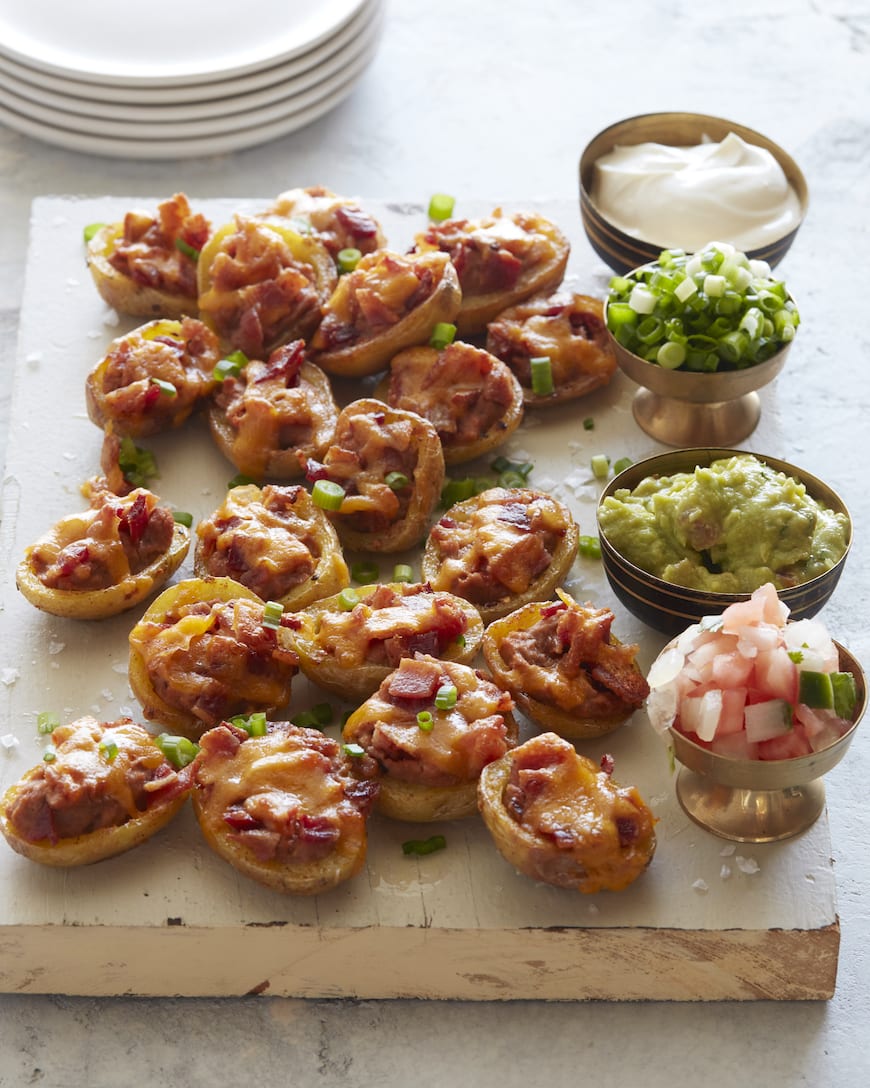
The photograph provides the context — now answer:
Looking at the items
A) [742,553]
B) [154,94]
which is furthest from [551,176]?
[742,553]

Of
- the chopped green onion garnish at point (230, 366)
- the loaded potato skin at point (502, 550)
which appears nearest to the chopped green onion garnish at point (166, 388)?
the chopped green onion garnish at point (230, 366)

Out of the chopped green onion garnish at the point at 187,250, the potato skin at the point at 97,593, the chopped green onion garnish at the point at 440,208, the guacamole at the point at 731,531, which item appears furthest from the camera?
the chopped green onion garnish at the point at 440,208

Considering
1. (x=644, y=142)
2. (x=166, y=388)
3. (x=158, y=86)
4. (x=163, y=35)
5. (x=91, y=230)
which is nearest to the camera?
(x=166, y=388)

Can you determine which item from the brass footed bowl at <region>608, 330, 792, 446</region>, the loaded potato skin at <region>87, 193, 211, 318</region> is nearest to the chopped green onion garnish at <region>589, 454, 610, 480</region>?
the brass footed bowl at <region>608, 330, 792, 446</region>

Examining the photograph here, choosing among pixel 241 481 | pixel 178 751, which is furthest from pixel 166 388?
pixel 178 751

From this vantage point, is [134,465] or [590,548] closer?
[590,548]

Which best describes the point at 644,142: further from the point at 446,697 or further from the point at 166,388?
the point at 446,697

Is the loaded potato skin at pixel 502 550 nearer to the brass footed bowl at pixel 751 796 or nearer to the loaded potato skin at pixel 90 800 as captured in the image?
the brass footed bowl at pixel 751 796

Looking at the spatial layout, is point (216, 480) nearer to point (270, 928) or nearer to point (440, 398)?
point (440, 398)
